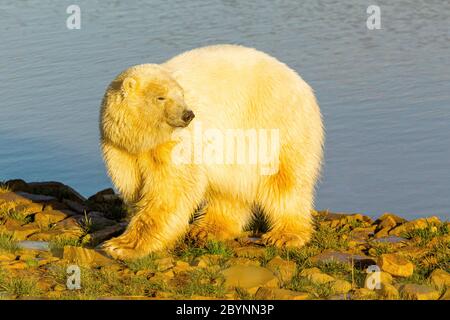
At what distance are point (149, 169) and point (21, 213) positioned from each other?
1.98 m

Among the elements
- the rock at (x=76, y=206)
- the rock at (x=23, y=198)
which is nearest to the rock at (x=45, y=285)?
the rock at (x=76, y=206)

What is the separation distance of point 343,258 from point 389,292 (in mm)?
1316

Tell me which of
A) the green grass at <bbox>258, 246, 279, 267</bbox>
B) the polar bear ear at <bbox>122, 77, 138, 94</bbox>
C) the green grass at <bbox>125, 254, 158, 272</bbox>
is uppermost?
the polar bear ear at <bbox>122, 77, 138, 94</bbox>

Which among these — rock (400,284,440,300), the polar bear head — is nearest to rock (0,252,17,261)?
the polar bear head

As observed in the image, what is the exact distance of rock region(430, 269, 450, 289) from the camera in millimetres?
7899

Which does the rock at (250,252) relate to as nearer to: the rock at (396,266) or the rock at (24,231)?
the rock at (396,266)

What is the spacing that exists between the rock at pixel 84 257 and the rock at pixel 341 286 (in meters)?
1.93

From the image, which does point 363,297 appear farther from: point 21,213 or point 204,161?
point 21,213

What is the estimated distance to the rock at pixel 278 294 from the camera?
7.42m

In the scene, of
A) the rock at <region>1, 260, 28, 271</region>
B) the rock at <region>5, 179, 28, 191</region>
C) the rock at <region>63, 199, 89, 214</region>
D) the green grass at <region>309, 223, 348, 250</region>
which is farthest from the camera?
the rock at <region>5, 179, 28, 191</region>

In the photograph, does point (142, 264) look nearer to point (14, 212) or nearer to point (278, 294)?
point (278, 294)

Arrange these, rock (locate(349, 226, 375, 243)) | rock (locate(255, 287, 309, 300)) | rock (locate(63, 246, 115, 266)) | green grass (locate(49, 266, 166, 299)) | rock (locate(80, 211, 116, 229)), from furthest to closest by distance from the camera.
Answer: rock (locate(80, 211, 116, 229)) → rock (locate(349, 226, 375, 243)) → rock (locate(63, 246, 115, 266)) → green grass (locate(49, 266, 166, 299)) → rock (locate(255, 287, 309, 300))

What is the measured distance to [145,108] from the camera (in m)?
8.53

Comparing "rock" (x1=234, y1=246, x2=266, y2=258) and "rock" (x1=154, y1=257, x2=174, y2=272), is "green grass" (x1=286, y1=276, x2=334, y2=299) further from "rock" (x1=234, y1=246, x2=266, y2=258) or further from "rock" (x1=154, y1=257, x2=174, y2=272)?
"rock" (x1=154, y1=257, x2=174, y2=272)
